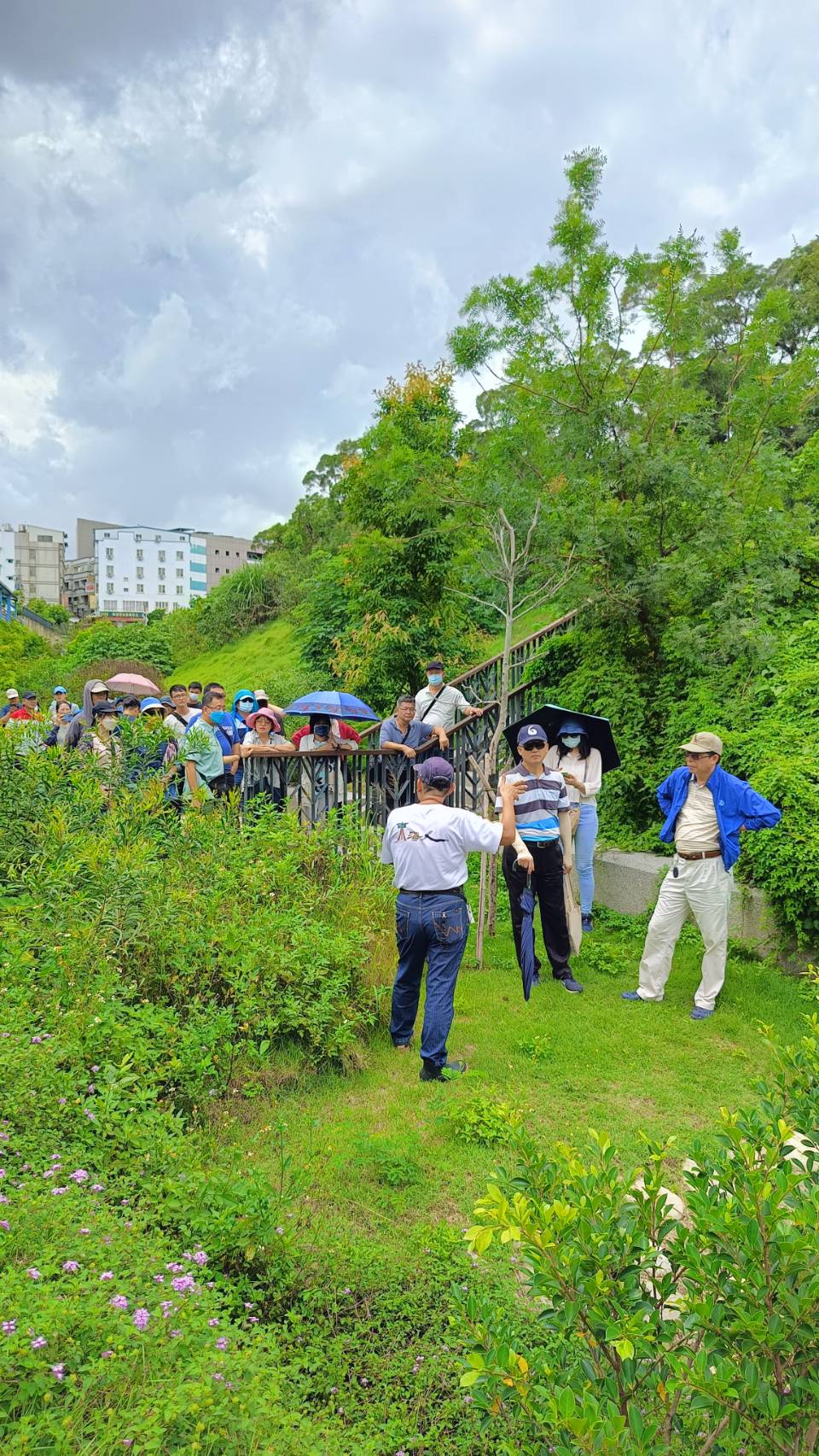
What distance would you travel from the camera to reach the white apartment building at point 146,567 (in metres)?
A: 92.0

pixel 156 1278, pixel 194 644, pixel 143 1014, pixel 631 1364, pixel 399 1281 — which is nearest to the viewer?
pixel 631 1364

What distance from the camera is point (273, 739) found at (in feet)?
26.7

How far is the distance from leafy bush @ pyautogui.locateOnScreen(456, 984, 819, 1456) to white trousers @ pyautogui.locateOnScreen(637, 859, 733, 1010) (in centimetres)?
341

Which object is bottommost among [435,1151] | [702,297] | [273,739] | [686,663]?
[435,1151]

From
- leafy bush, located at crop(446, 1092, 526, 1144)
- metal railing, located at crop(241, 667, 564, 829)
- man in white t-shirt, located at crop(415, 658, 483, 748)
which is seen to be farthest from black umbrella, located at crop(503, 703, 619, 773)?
leafy bush, located at crop(446, 1092, 526, 1144)

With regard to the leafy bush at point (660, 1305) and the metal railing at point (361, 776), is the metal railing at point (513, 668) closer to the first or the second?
the metal railing at point (361, 776)

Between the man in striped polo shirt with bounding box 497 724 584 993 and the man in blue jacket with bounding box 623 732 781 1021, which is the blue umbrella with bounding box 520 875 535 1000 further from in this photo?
the man in blue jacket with bounding box 623 732 781 1021

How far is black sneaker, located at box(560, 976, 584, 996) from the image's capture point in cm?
564

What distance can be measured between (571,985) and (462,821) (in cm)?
203

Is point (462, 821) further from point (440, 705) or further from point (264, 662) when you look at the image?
point (264, 662)

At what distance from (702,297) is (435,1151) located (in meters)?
7.58

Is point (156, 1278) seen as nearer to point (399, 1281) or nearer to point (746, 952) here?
point (399, 1281)

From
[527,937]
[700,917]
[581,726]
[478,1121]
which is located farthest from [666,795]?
[478,1121]

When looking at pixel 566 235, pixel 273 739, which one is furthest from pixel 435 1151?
pixel 566 235
